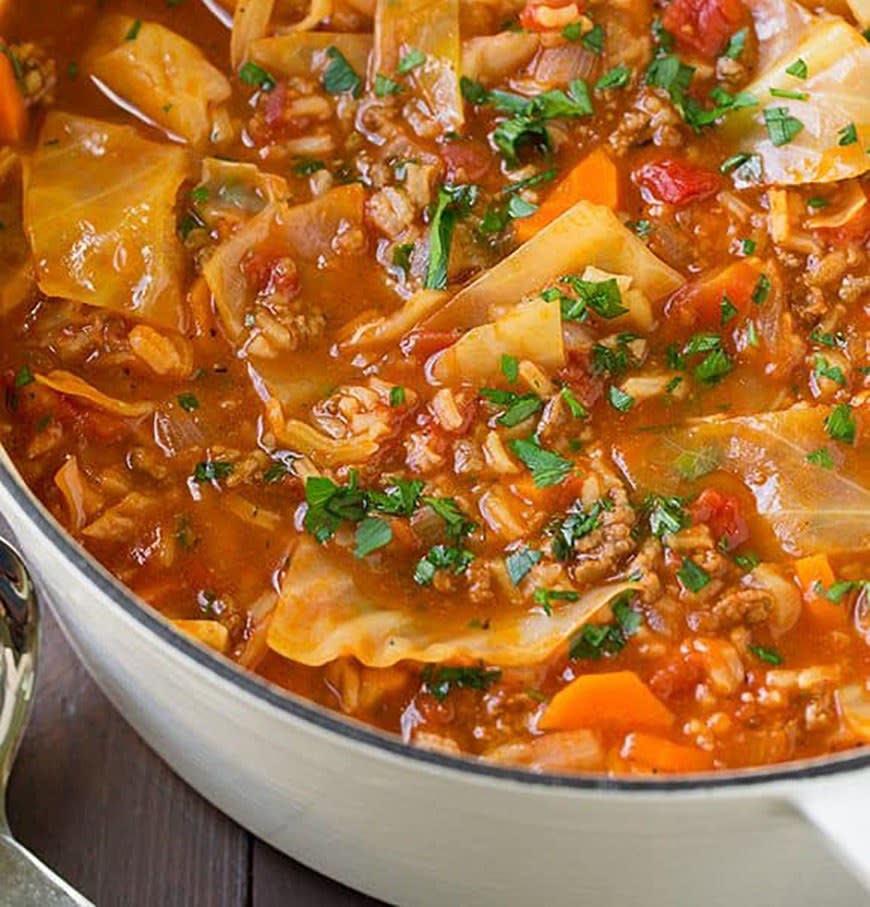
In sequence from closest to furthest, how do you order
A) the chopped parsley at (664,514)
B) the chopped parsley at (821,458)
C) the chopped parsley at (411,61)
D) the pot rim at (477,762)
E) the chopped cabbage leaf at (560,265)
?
the pot rim at (477,762), the chopped parsley at (664,514), the chopped parsley at (821,458), the chopped cabbage leaf at (560,265), the chopped parsley at (411,61)

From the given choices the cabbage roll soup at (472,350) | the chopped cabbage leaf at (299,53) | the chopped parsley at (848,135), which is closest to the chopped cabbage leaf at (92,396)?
the cabbage roll soup at (472,350)

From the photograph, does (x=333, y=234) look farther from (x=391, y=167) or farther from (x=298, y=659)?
(x=298, y=659)

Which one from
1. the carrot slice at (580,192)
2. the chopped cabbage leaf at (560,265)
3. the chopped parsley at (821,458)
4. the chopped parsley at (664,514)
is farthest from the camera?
the carrot slice at (580,192)

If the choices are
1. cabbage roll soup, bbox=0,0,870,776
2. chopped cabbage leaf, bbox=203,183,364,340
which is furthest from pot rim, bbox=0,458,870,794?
chopped cabbage leaf, bbox=203,183,364,340

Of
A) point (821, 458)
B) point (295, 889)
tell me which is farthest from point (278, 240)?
point (295, 889)

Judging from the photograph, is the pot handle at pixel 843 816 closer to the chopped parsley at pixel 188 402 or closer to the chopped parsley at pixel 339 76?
the chopped parsley at pixel 188 402

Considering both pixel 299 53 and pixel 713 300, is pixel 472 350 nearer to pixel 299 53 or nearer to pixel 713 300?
pixel 713 300
